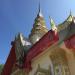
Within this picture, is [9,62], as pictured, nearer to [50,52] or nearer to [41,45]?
[41,45]

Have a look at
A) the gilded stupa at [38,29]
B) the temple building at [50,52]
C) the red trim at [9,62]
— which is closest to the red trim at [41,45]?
the temple building at [50,52]

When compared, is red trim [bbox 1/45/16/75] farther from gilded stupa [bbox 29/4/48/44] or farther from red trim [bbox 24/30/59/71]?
red trim [bbox 24/30/59/71]

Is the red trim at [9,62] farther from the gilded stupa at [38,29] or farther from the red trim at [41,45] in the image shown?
the red trim at [41,45]

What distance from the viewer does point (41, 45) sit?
1493 cm

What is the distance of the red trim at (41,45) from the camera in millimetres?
14016

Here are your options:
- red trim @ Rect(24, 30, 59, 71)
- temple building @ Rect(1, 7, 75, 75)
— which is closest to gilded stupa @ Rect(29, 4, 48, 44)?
temple building @ Rect(1, 7, 75, 75)

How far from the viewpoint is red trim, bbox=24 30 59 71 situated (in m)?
14.0

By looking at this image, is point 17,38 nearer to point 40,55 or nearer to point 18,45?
point 18,45

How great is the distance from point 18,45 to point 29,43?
32.8 inches

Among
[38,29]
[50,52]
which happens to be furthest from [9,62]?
[50,52]

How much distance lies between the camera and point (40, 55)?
51.4 feet

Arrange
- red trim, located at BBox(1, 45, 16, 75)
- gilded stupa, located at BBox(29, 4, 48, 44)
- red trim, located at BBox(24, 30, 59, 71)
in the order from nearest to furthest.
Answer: red trim, located at BBox(24, 30, 59, 71), red trim, located at BBox(1, 45, 16, 75), gilded stupa, located at BBox(29, 4, 48, 44)

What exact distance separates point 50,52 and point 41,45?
0.69 m

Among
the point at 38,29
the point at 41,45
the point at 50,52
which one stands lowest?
the point at 50,52
